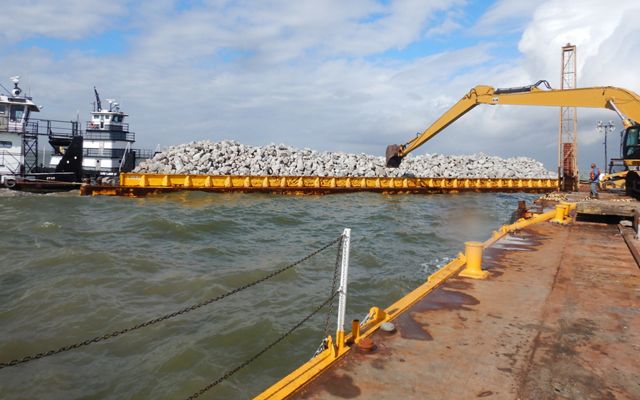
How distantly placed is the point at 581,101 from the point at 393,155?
37.0 ft

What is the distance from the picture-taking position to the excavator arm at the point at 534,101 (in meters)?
15.7

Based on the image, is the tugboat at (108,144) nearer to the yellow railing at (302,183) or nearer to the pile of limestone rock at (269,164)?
the pile of limestone rock at (269,164)

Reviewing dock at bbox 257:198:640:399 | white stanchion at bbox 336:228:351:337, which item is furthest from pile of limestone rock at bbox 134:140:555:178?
white stanchion at bbox 336:228:351:337

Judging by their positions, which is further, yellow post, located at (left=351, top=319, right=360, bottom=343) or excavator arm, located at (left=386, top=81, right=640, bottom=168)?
excavator arm, located at (left=386, top=81, right=640, bottom=168)

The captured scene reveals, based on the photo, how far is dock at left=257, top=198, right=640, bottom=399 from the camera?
2.84 meters

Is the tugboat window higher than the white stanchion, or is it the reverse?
the tugboat window

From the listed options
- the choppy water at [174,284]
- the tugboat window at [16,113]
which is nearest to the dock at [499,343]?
the choppy water at [174,284]

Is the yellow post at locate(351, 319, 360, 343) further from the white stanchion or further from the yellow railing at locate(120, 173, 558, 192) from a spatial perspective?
the yellow railing at locate(120, 173, 558, 192)

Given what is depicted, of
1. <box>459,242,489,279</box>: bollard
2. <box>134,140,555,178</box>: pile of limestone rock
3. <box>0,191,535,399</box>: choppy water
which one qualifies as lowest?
<box>0,191,535,399</box>: choppy water

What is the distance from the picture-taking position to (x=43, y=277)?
8.06 meters

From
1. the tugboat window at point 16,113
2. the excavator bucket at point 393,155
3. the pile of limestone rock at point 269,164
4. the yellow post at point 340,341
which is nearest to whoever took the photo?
the yellow post at point 340,341

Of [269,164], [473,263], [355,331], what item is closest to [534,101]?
[473,263]

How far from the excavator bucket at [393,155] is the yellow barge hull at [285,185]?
1172 mm

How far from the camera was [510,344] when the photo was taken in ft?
11.6
